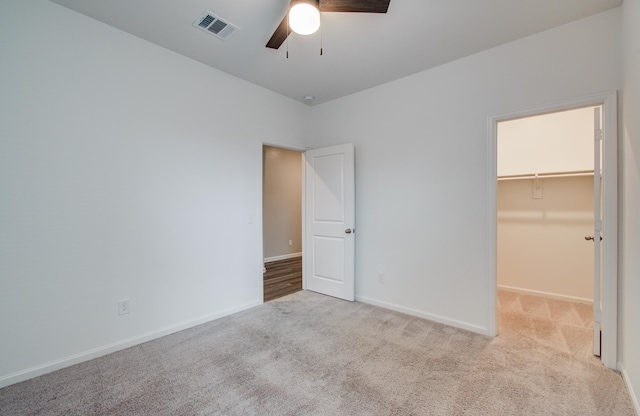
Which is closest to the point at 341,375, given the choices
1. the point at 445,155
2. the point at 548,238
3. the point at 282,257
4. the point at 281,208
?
the point at 445,155

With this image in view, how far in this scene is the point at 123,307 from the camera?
2.46 m

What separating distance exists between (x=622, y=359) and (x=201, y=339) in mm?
3420

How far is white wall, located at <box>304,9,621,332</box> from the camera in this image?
90.6 inches

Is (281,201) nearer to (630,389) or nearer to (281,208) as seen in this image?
(281,208)

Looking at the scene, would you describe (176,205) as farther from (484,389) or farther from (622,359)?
(622,359)

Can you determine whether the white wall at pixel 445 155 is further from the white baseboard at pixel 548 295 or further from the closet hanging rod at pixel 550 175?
the white baseboard at pixel 548 295

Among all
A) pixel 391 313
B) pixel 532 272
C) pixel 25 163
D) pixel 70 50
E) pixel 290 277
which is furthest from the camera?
pixel 290 277

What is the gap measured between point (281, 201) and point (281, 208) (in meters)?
0.16

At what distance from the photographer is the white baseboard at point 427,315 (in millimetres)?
2727

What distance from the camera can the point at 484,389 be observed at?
188 cm

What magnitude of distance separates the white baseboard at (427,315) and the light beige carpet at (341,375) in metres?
0.09

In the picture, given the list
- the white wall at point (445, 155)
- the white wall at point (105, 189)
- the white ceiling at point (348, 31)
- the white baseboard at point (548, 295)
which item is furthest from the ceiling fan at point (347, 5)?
the white baseboard at point (548, 295)

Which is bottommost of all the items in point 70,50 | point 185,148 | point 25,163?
point 25,163

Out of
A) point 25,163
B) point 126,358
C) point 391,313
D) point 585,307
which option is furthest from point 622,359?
point 25,163
